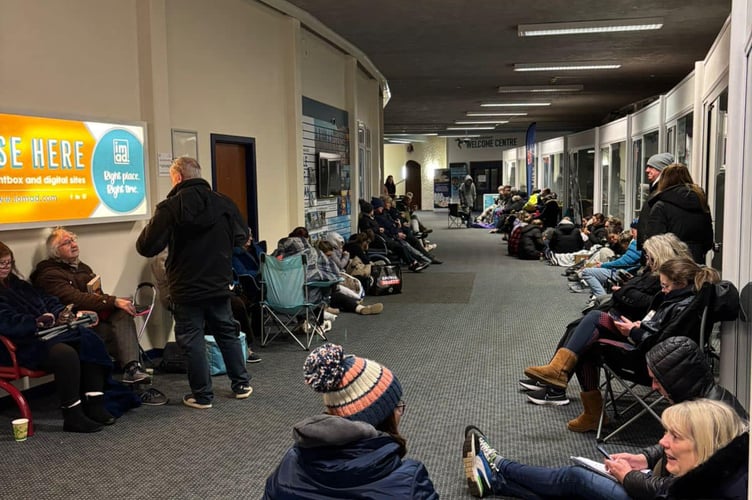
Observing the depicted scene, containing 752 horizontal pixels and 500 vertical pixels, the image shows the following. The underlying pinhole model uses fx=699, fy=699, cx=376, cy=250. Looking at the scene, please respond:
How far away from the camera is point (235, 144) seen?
729cm

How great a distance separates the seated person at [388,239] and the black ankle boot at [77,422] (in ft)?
24.3

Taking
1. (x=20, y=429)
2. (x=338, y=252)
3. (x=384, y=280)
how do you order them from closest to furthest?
(x=20, y=429) → (x=338, y=252) → (x=384, y=280)

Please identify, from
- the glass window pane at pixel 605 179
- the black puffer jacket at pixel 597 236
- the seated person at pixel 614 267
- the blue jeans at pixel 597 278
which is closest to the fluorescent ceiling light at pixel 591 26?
the seated person at pixel 614 267

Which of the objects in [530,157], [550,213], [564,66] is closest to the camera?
[564,66]

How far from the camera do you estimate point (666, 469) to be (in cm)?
249

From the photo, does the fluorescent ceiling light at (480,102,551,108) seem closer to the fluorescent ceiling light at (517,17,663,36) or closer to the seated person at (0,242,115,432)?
the fluorescent ceiling light at (517,17,663,36)

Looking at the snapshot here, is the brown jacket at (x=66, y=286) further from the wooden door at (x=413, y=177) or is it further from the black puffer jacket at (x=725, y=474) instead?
the wooden door at (x=413, y=177)

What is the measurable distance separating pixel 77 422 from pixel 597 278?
5.85 m

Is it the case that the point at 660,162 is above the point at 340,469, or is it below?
above

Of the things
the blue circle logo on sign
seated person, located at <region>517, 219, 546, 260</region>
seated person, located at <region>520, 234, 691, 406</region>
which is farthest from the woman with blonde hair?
seated person, located at <region>517, 219, 546, 260</region>

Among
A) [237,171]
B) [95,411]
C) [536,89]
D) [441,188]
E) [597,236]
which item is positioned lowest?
[95,411]

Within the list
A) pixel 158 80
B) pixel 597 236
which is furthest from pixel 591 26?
pixel 158 80

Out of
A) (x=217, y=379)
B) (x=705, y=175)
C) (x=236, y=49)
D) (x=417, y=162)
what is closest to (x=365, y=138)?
(x=236, y=49)

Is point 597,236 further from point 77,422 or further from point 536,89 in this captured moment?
point 77,422
